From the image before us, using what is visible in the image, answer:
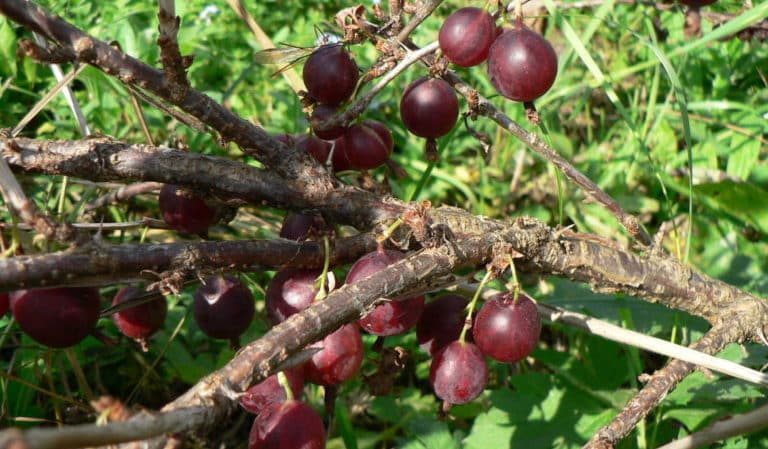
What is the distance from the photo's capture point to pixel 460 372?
1371 mm

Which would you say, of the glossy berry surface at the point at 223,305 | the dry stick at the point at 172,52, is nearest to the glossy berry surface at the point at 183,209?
the glossy berry surface at the point at 223,305

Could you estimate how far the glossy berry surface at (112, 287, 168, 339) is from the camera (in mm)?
1567

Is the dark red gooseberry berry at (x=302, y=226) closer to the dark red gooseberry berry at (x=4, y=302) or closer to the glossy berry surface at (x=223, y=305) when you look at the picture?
the glossy berry surface at (x=223, y=305)

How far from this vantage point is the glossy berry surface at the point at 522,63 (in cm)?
134

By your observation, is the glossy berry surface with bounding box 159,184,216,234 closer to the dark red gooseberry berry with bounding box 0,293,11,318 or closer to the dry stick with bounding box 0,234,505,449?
the dark red gooseberry berry with bounding box 0,293,11,318

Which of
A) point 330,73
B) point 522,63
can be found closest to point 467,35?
point 522,63

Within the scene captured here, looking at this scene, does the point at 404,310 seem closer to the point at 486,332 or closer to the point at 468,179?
the point at 486,332

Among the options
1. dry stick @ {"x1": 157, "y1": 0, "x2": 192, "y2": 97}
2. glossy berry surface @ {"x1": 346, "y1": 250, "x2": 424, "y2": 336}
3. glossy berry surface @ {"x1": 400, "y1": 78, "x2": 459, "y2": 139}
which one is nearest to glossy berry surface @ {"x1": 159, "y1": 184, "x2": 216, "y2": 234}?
dry stick @ {"x1": 157, "y1": 0, "x2": 192, "y2": 97}

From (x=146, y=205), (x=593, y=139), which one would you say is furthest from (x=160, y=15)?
(x=593, y=139)

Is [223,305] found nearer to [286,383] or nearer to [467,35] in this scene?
[286,383]

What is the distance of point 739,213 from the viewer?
254 centimetres

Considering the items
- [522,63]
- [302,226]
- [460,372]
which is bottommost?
[460,372]

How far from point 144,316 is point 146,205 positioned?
119 cm

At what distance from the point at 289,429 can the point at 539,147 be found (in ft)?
2.70
